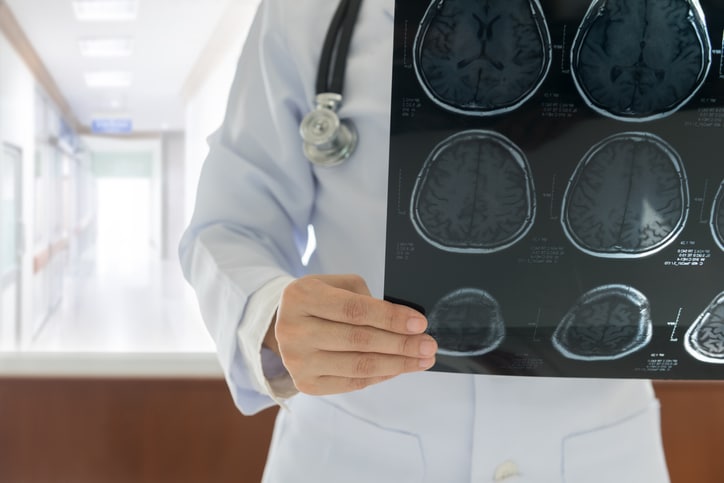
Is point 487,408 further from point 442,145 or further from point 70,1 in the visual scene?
point 70,1

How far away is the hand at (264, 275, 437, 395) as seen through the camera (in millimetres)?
401

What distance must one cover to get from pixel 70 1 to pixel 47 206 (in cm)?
59

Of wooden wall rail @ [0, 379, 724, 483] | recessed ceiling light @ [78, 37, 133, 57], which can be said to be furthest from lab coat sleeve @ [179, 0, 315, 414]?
recessed ceiling light @ [78, 37, 133, 57]

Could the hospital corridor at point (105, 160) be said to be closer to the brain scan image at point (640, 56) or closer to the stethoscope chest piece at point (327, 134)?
the stethoscope chest piece at point (327, 134)

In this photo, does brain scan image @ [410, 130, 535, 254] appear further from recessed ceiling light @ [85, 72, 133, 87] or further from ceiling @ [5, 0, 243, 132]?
recessed ceiling light @ [85, 72, 133, 87]

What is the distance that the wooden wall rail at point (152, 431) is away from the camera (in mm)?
1225

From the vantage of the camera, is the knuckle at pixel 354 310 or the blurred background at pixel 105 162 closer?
the knuckle at pixel 354 310

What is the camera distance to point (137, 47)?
5.46 feet

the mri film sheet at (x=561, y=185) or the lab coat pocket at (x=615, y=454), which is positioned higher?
the mri film sheet at (x=561, y=185)

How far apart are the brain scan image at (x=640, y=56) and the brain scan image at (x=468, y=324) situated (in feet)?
A: 0.55

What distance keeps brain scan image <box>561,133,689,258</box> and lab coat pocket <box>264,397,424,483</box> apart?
25cm

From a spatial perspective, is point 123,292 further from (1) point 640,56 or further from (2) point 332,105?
(1) point 640,56

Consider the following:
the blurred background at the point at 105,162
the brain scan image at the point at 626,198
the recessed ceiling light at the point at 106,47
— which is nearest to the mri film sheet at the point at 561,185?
the brain scan image at the point at 626,198

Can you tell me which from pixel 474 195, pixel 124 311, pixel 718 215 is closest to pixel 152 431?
pixel 124 311
